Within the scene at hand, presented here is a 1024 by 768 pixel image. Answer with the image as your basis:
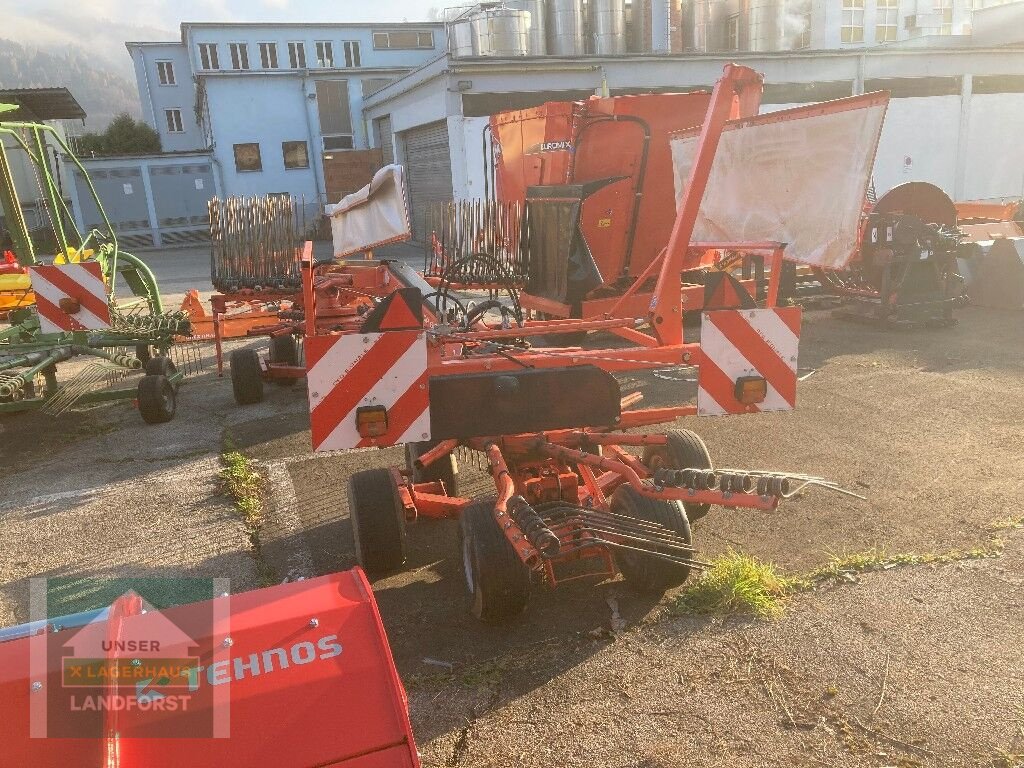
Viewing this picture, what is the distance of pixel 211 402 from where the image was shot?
739 cm

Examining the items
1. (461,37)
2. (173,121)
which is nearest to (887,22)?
(461,37)

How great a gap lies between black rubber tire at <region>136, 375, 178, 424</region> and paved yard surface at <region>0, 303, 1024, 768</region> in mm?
128

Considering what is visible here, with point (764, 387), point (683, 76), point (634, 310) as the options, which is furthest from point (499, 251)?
point (683, 76)

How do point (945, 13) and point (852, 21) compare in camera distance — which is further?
point (945, 13)

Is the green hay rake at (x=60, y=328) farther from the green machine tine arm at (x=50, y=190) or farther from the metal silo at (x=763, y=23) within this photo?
the metal silo at (x=763, y=23)

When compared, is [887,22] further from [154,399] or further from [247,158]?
[154,399]

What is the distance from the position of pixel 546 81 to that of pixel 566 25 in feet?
21.0

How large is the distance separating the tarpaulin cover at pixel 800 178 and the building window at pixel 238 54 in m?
38.2

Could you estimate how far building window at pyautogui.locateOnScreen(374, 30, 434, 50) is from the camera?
39.0 metres

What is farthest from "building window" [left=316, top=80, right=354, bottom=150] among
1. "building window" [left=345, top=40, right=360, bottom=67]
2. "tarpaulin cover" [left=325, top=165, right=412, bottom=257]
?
"tarpaulin cover" [left=325, top=165, right=412, bottom=257]

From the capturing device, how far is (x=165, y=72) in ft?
139

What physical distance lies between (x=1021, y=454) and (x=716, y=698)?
3.52 meters

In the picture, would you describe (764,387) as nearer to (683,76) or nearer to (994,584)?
(994,584)

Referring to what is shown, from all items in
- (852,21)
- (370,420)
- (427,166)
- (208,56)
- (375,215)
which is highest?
(208,56)
